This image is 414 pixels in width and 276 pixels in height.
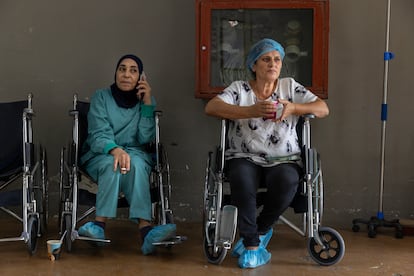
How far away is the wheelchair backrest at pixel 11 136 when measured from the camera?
3143mm

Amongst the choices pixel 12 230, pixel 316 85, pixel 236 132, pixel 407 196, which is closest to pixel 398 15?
pixel 316 85

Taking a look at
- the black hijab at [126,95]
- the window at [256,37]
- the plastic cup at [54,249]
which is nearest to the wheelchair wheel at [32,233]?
the plastic cup at [54,249]

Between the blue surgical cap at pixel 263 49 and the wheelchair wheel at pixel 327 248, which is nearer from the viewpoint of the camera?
the wheelchair wheel at pixel 327 248

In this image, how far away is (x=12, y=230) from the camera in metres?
3.40

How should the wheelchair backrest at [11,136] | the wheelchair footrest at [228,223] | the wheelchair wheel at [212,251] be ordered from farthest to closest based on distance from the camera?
the wheelchair backrest at [11,136]
the wheelchair wheel at [212,251]
the wheelchair footrest at [228,223]

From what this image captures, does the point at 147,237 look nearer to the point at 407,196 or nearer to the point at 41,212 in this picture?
the point at 41,212

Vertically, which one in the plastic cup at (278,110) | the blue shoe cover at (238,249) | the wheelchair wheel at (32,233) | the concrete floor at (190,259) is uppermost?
the plastic cup at (278,110)

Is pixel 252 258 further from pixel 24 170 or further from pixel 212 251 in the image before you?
pixel 24 170

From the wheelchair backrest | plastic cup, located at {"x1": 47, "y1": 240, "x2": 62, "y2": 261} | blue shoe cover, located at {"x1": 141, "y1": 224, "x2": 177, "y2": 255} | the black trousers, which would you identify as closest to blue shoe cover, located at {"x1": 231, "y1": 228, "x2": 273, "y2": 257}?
the black trousers

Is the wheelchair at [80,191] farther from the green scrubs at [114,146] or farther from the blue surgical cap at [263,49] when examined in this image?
the blue surgical cap at [263,49]

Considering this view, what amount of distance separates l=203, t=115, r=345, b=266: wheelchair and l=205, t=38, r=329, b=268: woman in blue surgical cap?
0.20 ft

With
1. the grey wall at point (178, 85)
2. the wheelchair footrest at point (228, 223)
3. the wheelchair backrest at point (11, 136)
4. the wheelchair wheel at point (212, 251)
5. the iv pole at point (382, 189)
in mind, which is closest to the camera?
the wheelchair footrest at point (228, 223)

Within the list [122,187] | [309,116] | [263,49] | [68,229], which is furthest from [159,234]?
[263,49]

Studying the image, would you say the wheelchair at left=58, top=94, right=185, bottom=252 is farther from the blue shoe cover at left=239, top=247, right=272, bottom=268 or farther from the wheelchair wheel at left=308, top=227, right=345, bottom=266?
the wheelchair wheel at left=308, top=227, right=345, bottom=266
